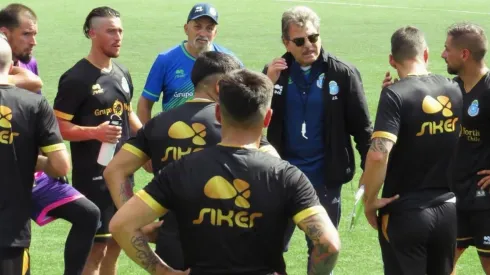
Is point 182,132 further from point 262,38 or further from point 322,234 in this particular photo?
point 262,38

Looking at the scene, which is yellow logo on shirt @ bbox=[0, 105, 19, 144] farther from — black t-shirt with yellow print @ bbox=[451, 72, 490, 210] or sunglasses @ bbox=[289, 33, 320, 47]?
black t-shirt with yellow print @ bbox=[451, 72, 490, 210]

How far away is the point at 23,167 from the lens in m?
6.00

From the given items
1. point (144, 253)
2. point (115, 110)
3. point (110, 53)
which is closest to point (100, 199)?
point (115, 110)

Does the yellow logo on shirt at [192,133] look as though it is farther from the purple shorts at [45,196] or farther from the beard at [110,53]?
the beard at [110,53]

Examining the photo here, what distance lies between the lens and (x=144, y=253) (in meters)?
4.73

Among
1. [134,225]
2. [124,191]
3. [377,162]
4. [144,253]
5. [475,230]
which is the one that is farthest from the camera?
[475,230]

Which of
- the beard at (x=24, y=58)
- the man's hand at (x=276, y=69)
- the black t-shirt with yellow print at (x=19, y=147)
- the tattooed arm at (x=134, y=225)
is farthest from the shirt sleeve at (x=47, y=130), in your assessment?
the man's hand at (x=276, y=69)

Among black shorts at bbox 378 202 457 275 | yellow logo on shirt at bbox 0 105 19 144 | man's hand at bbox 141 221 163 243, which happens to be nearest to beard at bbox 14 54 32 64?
yellow logo on shirt at bbox 0 105 19 144

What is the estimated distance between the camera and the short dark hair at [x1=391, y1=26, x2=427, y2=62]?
6.50m

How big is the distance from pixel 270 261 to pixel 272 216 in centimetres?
24

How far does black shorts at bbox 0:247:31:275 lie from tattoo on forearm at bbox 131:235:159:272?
162 centimetres

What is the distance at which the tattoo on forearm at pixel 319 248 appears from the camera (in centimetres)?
452

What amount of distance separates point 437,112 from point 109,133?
94.5 inches

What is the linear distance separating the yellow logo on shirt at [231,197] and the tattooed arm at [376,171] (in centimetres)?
193
